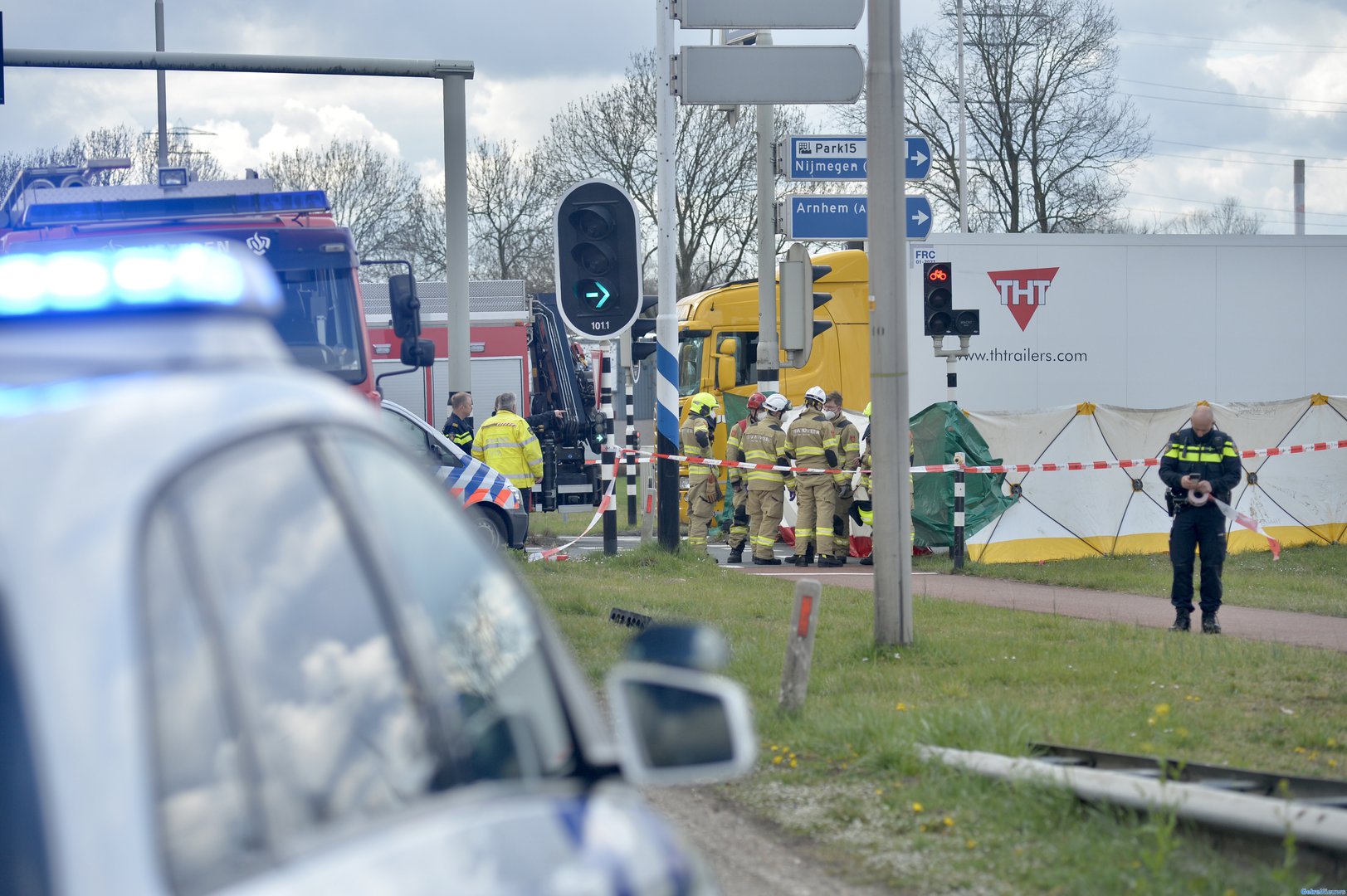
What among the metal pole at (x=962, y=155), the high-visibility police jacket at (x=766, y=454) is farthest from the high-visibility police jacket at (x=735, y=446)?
the metal pole at (x=962, y=155)

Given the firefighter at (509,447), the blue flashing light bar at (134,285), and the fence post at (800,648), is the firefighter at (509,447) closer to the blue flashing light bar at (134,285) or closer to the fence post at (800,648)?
the fence post at (800,648)

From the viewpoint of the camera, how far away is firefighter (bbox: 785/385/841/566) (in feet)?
54.2

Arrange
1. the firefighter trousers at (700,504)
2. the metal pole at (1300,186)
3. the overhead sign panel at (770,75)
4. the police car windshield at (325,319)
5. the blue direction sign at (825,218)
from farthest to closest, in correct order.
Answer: the metal pole at (1300,186) < the firefighter trousers at (700,504) < the blue direction sign at (825,218) < the overhead sign panel at (770,75) < the police car windshield at (325,319)

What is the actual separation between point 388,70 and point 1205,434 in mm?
9090

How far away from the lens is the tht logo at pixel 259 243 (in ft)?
35.5

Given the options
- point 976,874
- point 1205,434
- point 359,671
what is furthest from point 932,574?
point 359,671

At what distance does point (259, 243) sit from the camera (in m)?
10.9

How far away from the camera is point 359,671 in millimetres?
1754

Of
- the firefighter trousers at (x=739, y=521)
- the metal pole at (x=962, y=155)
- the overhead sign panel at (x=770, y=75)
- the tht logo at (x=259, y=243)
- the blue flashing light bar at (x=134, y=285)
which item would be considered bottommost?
the firefighter trousers at (x=739, y=521)

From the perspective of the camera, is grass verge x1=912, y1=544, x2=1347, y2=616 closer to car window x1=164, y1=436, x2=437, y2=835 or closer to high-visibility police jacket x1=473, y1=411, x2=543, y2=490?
high-visibility police jacket x1=473, y1=411, x2=543, y2=490

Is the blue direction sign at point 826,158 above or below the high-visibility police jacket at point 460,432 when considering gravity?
above

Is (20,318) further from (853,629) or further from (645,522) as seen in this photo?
(645,522)

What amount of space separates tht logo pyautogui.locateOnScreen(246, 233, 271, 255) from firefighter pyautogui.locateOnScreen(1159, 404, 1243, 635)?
6884 mm

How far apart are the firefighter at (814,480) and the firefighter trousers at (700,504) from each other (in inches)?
77.3
